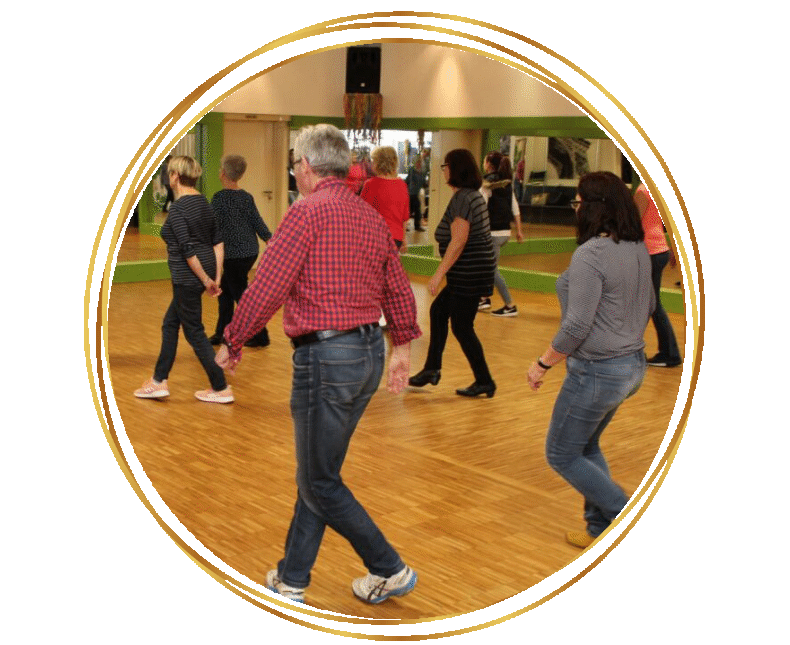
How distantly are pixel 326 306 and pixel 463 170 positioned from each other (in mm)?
2805

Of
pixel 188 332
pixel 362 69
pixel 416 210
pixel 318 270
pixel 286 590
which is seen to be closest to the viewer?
pixel 318 270

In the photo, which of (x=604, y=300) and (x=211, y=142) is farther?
(x=211, y=142)

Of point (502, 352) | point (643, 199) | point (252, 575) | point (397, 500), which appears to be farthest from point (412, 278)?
point (252, 575)

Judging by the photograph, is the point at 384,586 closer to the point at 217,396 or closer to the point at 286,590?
the point at 286,590

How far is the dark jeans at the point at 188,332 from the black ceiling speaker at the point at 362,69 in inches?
249

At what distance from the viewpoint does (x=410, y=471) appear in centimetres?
470

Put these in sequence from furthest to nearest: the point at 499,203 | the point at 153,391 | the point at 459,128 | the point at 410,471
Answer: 1. the point at 459,128
2. the point at 499,203
3. the point at 153,391
4. the point at 410,471

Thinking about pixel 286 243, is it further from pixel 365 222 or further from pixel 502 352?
pixel 502 352

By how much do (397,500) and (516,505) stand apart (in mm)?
483

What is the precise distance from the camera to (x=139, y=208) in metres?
11.1

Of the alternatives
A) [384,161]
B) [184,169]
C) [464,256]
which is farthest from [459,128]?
[184,169]

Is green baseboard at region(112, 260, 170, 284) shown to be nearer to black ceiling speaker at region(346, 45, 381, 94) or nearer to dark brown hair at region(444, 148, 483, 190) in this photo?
black ceiling speaker at region(346, 45, 381, 94)

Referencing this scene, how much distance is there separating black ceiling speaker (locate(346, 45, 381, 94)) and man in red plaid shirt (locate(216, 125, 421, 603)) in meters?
8.61

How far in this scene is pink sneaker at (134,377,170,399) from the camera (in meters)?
5.80
